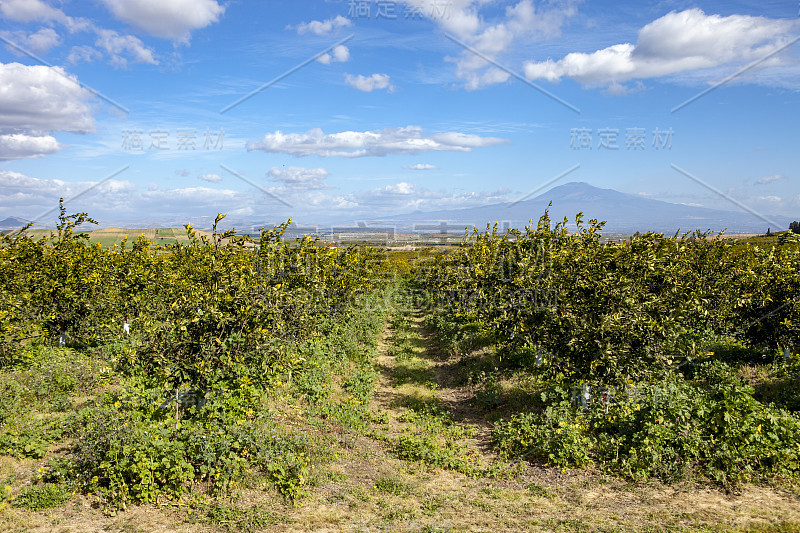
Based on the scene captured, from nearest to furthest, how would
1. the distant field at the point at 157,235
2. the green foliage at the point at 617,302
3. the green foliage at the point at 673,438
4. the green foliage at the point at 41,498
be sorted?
the green foliage at the point at 41,498
the green foliage at the point at 673,438
the green foliage at the point at 617,302
the distant field at the point at 157,235

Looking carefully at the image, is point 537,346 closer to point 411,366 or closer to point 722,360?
point 411,366

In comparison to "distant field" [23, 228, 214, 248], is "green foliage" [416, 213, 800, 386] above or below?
below

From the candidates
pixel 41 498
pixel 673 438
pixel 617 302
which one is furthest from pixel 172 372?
pixel 673 438

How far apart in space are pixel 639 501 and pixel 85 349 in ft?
59.3

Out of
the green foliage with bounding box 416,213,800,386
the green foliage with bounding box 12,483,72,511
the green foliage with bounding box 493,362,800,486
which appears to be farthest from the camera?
the green foliage with bounding box 416,213,800,386

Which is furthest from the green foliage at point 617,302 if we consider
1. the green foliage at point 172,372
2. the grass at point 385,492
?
the green foliage at point 172,372

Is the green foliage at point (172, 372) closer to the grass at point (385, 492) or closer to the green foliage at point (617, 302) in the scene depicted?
the grass at point (385, 492)

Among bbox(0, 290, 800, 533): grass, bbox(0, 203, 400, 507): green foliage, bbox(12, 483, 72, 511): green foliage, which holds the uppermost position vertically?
bbox(0, 203, 400, 507): green foliage

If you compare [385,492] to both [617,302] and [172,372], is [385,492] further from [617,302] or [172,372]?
[617,302]

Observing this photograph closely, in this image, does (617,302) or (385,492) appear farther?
(617,302)

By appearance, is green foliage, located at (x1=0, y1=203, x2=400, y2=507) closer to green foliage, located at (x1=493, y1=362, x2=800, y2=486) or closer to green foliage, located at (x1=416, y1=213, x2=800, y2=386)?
green foliage, located at (x1=493, y1=362, x2=800, y2=486)

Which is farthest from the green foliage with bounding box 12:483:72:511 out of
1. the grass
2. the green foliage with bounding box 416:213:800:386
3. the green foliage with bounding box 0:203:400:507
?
the green foliage with bounding box 416:213:800:386

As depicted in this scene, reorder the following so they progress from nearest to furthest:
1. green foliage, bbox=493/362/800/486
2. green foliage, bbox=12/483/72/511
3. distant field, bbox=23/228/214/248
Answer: green foliage, bbox=12/483/72/511 → green foliage, bbox=493/362/800/486 → distant field, bbox=23/228/214/248

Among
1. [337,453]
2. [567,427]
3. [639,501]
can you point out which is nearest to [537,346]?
[567,427]
